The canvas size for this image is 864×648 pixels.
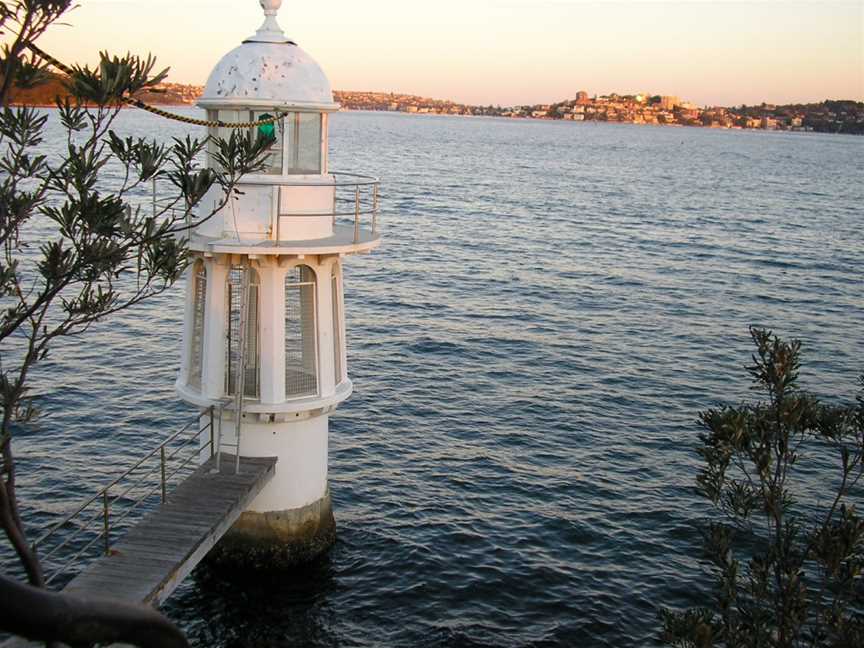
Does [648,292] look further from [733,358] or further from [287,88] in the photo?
[287,88]

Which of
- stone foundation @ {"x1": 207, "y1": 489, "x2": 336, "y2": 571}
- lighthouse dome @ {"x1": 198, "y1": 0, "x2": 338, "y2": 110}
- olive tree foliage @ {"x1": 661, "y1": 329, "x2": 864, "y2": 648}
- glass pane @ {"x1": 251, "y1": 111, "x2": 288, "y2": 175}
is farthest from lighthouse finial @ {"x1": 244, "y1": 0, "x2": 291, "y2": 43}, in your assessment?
olive tree foliage @ {"x1": 661, "y1": 329, "x2": 864, "y2": 648}

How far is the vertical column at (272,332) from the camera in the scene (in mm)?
17453

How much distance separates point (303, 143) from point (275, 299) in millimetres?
2872

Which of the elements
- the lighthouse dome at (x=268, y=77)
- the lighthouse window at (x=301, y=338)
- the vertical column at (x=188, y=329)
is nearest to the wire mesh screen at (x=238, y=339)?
the lighthouse window at (x=301, y=338)

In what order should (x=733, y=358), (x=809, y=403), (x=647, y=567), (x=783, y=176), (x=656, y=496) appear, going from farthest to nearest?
(x=783, y=176)
(x=733, y=358)
(x=656, y=496)
(x=647, y=567)
(x=809, y=403)

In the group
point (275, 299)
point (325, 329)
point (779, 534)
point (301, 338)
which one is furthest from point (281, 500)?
point (779, 534)

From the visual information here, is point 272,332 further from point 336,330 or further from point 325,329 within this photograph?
point 336,330

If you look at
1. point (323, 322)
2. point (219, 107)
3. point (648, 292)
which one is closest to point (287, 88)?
point (219, 107)

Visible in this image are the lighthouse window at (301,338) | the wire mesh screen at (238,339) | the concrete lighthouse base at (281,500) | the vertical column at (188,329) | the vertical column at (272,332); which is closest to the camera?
the vertical column at (272,332)

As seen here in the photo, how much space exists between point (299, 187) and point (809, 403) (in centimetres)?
1021

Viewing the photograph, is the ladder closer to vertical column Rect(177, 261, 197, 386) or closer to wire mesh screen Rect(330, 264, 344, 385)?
vertical column Rect(177, 261, 197, 386)

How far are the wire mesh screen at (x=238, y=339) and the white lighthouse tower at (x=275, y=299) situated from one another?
0.08 ft

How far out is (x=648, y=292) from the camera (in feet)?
156

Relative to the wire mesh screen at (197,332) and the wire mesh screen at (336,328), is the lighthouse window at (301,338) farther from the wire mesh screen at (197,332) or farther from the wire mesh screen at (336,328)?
the wire mesh screen at (197,332)
